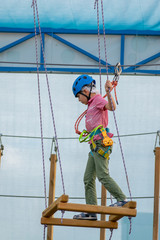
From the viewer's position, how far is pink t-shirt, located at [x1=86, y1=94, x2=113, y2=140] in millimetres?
4711

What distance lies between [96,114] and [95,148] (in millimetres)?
263

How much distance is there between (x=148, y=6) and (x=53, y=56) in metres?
1.41

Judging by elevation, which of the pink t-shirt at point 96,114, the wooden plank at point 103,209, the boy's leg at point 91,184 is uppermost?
the pink t-shirt at point 96,114

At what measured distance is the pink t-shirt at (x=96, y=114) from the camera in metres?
4.71

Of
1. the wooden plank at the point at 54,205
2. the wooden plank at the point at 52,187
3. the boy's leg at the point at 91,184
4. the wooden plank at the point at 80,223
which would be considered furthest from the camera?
the wooden plank at the point at 52,187

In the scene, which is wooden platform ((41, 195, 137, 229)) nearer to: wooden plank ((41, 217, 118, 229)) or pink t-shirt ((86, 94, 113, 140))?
wooden plank ((41, 217, 118, 229))

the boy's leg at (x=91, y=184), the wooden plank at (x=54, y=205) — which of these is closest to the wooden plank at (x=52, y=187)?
the boy's leg at (x=91, y=184)

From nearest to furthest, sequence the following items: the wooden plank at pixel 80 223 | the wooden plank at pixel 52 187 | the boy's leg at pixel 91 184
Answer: the wooden plank at pixel 80 223 < the boy's leg at pixel 91 184 < the wooden plank at pixel 52 187

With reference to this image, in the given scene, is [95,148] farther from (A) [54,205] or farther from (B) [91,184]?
(A) [54,205]

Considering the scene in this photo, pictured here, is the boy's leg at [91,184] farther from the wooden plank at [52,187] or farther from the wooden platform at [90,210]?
the wooden plank at [52,187]

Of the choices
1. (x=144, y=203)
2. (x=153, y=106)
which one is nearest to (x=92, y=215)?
(x=144, y=203)

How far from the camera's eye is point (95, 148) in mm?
4703

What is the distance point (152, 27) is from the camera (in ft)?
26.2

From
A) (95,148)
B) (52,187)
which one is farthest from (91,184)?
(52,187)
